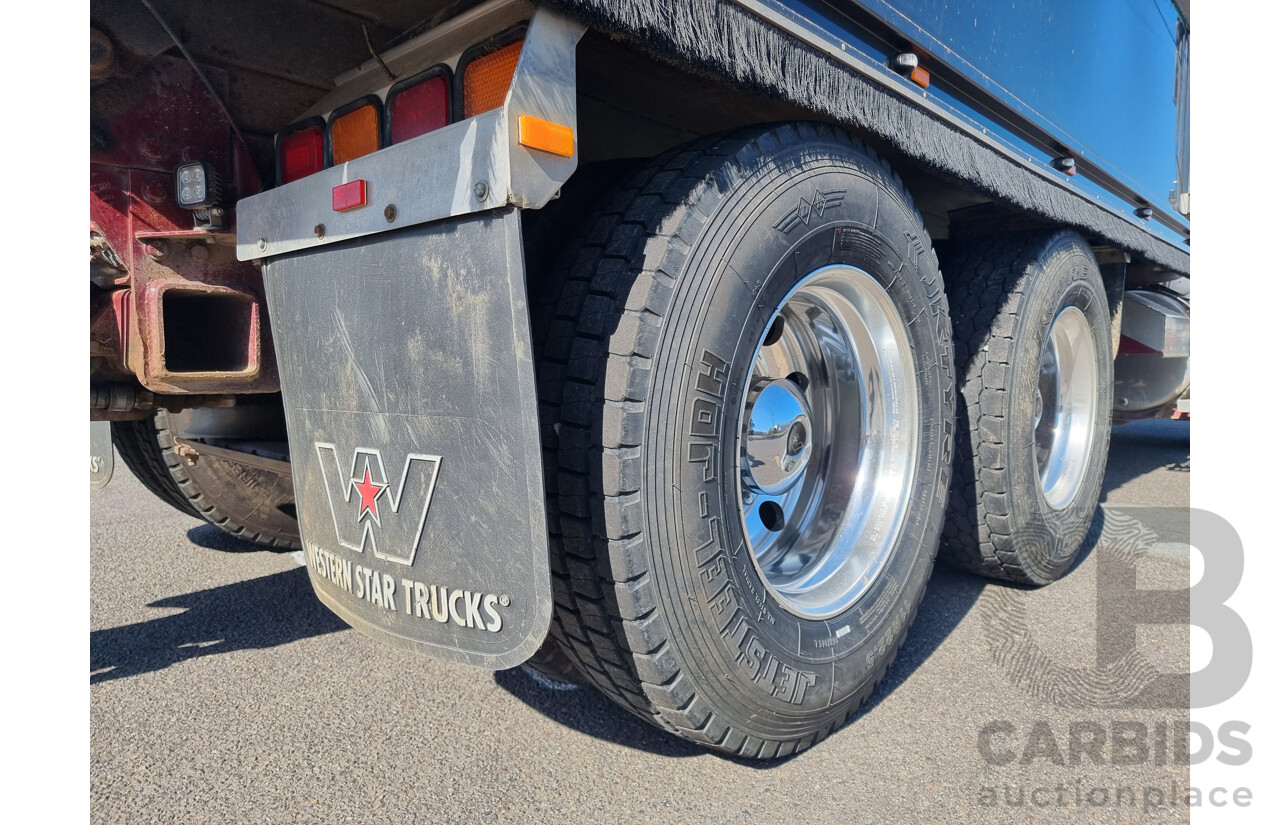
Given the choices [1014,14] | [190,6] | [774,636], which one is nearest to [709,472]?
[774,636]

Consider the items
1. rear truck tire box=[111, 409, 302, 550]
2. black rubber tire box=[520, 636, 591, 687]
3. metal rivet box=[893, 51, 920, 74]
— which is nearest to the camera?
black rubber tire box=[520, 636, 591, 687]

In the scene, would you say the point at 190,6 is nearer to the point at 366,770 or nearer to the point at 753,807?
the point at 366,770

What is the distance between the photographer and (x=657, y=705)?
144 cm

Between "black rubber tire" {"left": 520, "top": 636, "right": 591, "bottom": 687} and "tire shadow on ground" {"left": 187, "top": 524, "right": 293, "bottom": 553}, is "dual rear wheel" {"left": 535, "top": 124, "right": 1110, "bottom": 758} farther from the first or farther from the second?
Result: "tire shadow on ground" {"left": 187, "top": 524, "right": 293, "bottom": 553}

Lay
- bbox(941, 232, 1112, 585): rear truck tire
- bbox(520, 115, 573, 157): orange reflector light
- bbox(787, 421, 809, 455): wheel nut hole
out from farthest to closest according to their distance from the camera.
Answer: bbox(941, 232, 1112, 585): rear truck tire → bbox(787, 421, 809, 455): wheel nut hole → bbox(520, 115, 573, 157): orange reflector light

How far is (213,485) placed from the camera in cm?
269

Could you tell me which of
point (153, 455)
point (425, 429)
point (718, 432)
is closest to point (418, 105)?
point (425, 429)

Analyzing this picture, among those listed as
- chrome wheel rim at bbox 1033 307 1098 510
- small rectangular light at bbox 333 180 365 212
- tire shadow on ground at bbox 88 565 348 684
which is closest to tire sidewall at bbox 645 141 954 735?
small rectangular light at bbox 333 180 365 212

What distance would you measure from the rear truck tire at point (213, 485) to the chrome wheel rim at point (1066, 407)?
9.75 feet

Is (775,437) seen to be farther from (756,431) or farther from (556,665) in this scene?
(556,665)

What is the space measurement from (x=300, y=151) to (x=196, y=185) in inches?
8.5

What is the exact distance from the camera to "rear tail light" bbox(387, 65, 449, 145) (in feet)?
4.06

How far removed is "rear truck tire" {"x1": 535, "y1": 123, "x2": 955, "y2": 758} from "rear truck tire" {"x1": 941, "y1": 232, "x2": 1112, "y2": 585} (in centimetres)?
63

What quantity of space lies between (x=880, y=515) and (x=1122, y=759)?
0.75 m
